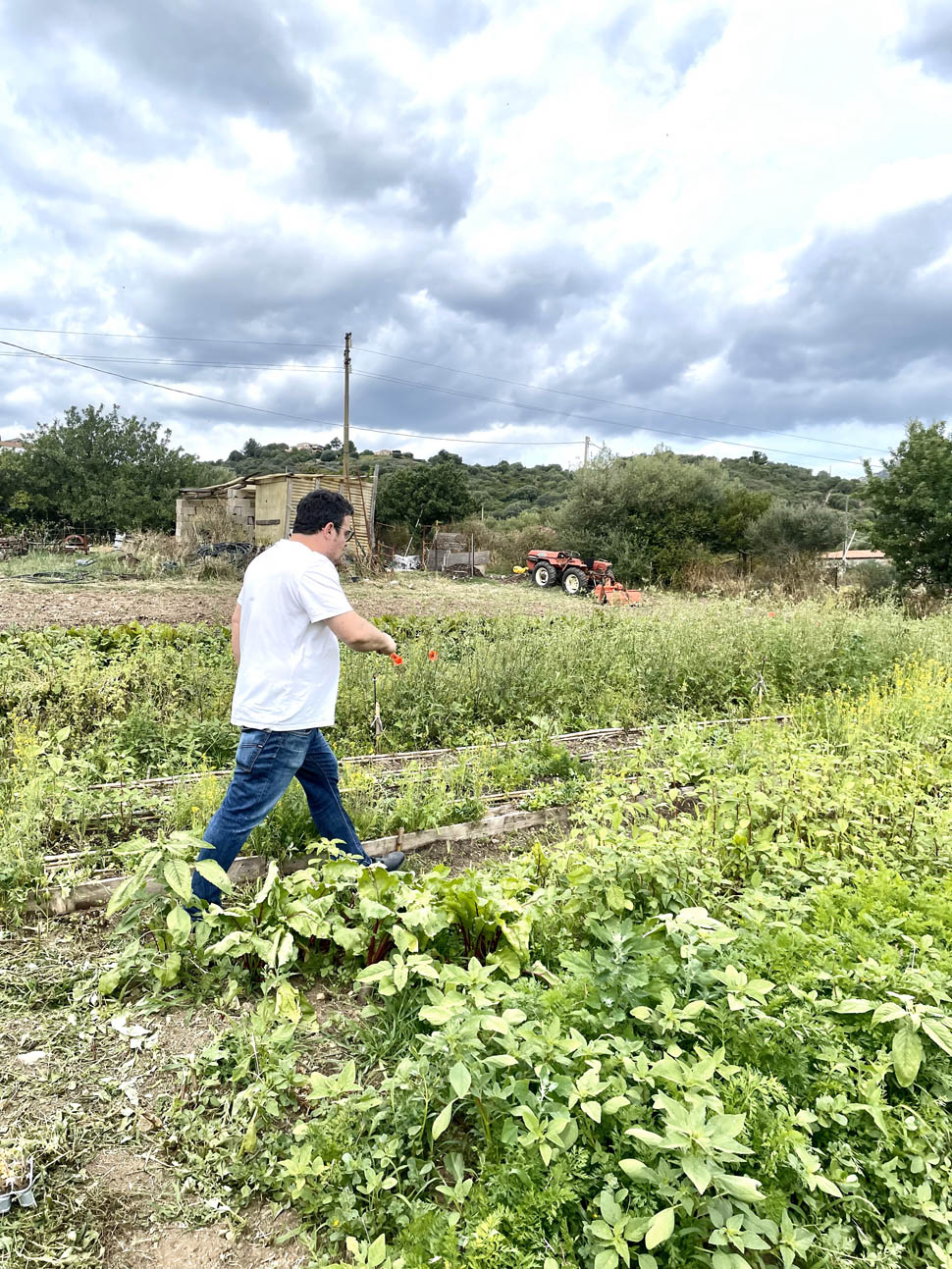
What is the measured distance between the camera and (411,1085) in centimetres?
183

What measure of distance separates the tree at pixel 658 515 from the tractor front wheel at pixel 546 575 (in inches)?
128

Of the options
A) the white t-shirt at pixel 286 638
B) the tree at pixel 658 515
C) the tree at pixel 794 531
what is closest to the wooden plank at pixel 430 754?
the white t-shirt at pixel 286 638

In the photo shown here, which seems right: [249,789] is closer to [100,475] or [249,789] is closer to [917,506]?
[917,506]

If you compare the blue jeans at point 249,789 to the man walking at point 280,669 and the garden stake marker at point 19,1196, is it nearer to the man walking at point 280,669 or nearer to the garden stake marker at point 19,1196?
the man walking at point 280,669

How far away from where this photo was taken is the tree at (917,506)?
47.0 ft

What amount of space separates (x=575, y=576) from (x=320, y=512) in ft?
56.5

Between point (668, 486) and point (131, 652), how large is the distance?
67.4 feet

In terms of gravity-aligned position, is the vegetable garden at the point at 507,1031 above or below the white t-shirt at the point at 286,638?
below

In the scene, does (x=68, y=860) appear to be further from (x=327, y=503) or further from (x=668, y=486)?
(x=668, y=486)

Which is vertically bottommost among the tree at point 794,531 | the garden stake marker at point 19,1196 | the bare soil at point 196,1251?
the bare soil at point 196,1251

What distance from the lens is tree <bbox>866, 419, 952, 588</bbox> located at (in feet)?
47.0

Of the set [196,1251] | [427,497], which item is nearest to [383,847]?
[196,1251]

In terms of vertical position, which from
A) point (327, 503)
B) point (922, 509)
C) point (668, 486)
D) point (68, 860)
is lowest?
point (68, 860)

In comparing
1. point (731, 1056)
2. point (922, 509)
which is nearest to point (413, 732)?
point (731, 1056)
